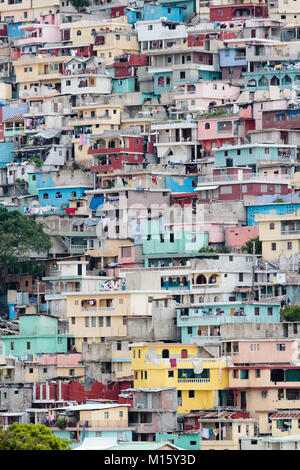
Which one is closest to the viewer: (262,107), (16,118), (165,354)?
(165,354)

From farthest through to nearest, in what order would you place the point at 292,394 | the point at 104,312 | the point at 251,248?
the point at 251,248 → the point at 104,312 → the point at 292,394

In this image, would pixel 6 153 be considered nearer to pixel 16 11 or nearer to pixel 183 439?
pixel 16 11

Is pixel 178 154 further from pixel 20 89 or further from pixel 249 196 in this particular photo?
pixel 20 89

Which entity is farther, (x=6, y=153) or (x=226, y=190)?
(x=6, y=153)

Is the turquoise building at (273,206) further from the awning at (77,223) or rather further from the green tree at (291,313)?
the awning at (77,223)

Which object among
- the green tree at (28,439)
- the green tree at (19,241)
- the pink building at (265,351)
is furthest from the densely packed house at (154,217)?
the green tree at (28,439)

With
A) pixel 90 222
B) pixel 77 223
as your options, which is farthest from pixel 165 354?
pixel 77 223

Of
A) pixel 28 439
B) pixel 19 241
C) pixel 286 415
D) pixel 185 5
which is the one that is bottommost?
pixel 286 415
